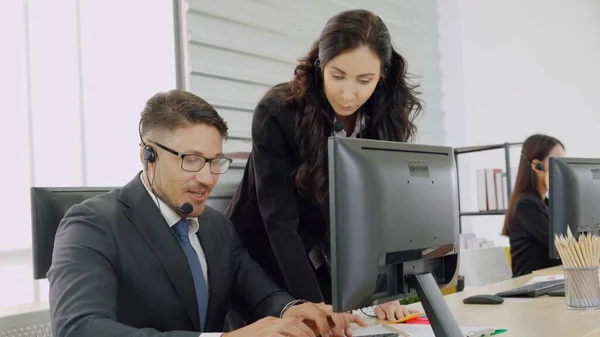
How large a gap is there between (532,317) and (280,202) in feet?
2.22

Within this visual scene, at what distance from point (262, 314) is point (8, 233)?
1613 millimetres

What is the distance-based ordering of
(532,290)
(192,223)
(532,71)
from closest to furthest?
(192,223), (532,290), (532,71)

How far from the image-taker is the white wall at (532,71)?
16.9ft

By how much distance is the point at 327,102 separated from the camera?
199 cm

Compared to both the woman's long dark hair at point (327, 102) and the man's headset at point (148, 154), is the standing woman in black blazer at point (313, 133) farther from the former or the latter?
the man's headset at point (148, 154)

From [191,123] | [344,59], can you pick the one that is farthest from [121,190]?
[344,59]

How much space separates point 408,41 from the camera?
4.99m

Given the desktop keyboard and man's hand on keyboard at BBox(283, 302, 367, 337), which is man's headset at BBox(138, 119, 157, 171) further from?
the desktop keyboard

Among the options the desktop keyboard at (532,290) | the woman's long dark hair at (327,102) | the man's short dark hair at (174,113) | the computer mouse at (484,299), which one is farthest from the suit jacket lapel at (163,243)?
the desktop keyboard at (532,290)

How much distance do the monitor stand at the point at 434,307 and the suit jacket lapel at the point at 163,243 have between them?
487 millimetres

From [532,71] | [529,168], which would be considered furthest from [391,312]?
[532,71]

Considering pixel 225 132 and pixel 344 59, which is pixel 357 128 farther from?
pixel 225 132

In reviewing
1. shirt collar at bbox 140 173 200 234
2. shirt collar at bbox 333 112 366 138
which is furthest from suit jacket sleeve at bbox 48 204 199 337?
shirt collar at bbox 333 112 366 138

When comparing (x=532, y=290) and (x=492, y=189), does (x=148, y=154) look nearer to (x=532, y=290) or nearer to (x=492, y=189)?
(x=532, y=290)
